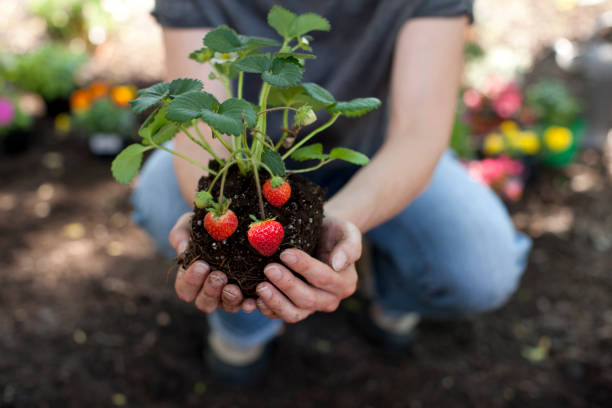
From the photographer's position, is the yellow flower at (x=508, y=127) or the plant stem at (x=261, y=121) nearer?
the plant stem at (x=261, y=121)

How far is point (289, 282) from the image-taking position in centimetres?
92

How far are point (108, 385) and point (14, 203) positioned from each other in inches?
49.3

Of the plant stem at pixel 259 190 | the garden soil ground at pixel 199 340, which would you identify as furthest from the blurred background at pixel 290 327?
the plant stem at pixel 259 190

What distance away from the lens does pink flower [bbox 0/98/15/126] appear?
2.71 m

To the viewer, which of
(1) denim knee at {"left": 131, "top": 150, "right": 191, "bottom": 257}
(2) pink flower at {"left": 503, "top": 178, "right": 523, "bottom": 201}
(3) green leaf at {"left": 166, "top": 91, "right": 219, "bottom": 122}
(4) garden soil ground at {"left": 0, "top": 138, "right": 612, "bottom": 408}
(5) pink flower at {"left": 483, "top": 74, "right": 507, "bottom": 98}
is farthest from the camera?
(5) pink flower at {"left": 483, "top": 74, "right": 507, "bottom": 98}

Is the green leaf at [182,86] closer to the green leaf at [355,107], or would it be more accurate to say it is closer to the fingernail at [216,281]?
the green leaf at [355,107]

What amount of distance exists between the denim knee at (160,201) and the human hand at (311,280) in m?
0.59

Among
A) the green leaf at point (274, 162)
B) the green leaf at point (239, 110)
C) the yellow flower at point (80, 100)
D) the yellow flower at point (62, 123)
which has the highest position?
the green leaf at point (239, 110)

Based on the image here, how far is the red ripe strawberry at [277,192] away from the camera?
0.89 meters

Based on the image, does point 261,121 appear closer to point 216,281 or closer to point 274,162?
point 274,162

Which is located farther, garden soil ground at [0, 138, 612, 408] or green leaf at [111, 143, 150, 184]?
garden soil ground at [0, 138, 612, 408]

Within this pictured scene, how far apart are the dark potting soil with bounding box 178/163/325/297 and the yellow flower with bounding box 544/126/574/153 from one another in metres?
2.29

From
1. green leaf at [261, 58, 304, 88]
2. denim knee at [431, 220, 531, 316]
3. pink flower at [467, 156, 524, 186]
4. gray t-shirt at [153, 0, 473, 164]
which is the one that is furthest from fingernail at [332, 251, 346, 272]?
pink flower at [467, 156, 524, 186]

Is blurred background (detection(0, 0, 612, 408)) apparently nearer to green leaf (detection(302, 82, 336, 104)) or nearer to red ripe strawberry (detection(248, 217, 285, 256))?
red ripe strawberry (detection(248, 217, 285, 256))
